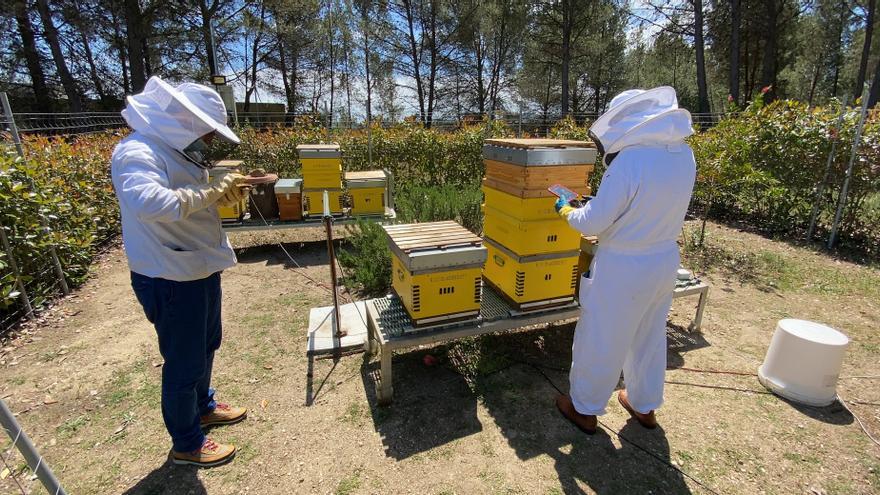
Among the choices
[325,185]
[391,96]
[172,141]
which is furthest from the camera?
[391,96]

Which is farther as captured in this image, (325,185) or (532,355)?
(325,185)

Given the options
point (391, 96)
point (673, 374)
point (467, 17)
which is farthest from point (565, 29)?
point (673, 374)

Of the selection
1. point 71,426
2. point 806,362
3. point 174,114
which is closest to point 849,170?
point 806,362

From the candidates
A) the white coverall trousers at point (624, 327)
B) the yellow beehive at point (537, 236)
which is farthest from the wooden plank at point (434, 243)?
the white coverall trousers at point (624, 327)

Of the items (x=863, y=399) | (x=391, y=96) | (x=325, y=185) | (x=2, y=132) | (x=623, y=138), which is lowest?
(x=863, y=399)

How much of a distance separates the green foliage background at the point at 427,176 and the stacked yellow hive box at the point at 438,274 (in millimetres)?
1976

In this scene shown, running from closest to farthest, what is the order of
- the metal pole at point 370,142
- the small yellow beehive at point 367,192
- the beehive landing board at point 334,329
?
the beehive landing board at point 334,329 → the small yellow beehive at point 367,192 → the metal pole at point 370,142

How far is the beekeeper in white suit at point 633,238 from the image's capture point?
2.30 metres

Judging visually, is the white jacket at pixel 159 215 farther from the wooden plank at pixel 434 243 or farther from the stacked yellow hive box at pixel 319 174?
the stacked yellow hive box at pixel 319 174

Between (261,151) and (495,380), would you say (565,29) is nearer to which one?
(261,151)

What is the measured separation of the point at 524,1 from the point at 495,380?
2132 cm

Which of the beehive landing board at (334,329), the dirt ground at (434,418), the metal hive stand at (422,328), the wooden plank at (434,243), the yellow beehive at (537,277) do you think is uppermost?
the wooden plank at (434,243)

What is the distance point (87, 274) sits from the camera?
5348 millimetres

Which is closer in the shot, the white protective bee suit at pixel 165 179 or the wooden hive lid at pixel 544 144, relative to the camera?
the white protective bee suit at pixel 165 179
